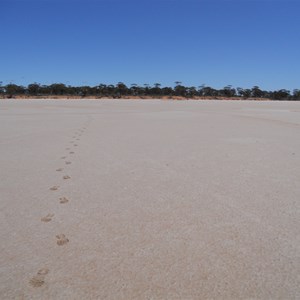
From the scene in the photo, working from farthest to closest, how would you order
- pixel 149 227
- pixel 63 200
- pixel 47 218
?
1. pixel 63 200
2. pixel 47 218
3. pixel 149 227

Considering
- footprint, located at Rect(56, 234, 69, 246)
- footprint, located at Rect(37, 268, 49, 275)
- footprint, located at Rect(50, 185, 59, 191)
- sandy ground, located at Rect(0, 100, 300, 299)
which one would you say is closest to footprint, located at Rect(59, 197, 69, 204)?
sandy ground, located at Rect(0, 100, 300, 299)

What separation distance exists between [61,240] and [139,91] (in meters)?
103

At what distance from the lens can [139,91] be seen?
10438 cm

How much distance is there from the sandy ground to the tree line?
86.5m

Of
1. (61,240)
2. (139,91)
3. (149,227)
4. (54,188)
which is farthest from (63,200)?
(139,91)

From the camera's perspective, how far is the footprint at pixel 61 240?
314 centimetres

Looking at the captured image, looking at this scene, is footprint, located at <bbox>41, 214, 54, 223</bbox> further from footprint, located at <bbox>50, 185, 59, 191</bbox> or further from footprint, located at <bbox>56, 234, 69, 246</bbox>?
footprint, located at <bbox>50, 185, 59, 191</bbox>

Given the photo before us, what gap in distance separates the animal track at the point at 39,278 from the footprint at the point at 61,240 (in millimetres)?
450

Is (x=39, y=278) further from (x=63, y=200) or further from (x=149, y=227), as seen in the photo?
(x=63, y=200)

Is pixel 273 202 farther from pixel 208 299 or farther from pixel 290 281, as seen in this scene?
pixel 208 299

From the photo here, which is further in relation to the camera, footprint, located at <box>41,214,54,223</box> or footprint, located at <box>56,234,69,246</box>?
footprint, located at <box>41,214,54,223</box>

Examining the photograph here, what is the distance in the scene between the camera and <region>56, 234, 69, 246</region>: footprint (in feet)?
10.3

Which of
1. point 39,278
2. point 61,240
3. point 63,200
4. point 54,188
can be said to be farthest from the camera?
point 54,188

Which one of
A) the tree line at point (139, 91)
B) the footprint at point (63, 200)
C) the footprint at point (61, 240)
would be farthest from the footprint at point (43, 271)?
the tree line at point (139, 91)
